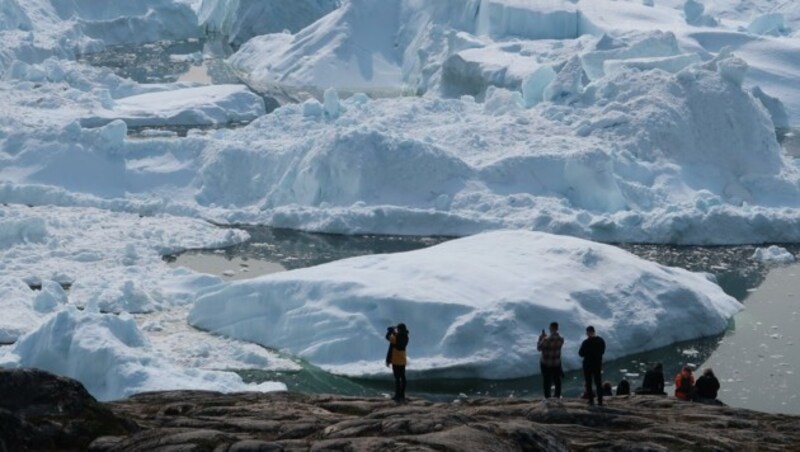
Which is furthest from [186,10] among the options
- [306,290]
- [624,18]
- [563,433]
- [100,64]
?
[563,433]

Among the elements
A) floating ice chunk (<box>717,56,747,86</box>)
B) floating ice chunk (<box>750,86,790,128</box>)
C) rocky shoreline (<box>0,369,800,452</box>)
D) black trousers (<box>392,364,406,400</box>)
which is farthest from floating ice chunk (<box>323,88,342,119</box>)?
black trousers (<box>392,364,406,400</box>)

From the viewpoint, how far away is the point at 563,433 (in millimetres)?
11000

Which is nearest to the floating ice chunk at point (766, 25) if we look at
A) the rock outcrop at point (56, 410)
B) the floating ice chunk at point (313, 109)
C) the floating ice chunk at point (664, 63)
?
the floating ice chunk at point (664, 63)

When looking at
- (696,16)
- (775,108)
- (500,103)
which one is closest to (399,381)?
(500,103)

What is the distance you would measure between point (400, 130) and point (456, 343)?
1202 centimetres

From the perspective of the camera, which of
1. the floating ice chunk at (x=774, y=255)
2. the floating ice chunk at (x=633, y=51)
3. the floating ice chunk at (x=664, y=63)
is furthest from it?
the floating ice chunk at (x=633, y=51)

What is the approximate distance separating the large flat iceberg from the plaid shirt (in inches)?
221

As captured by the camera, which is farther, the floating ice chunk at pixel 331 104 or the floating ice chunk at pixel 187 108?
the floating ice chunk at pixel 187 108

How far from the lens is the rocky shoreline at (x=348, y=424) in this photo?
32.4 ft

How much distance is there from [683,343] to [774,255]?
491cm

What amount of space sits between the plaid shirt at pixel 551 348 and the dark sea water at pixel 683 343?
3405 mm

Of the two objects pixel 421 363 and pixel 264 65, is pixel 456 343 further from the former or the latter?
pixel 264 65

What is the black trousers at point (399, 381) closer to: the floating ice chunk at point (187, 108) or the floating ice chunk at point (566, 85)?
the floating ice chunk at point (566, 85)

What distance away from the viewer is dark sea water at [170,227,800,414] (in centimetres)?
1795
